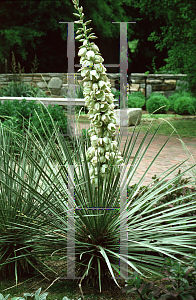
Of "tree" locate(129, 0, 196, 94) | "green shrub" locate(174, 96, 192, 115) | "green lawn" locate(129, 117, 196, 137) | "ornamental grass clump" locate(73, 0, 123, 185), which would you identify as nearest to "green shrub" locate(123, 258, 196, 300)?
"ornamental grass clump" locate(73, 0, 123, 185)

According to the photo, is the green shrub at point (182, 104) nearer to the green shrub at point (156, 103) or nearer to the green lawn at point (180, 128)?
the green shrub at point (156, 103)

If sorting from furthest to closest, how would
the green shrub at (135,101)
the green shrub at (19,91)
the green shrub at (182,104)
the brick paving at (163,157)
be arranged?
the green shrub at (135,101), the green shrub at (182,104), the green shrub at (19,91), the brick paving at (163,157)

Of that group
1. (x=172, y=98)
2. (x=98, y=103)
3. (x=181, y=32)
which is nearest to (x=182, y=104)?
(x=172, y=98)

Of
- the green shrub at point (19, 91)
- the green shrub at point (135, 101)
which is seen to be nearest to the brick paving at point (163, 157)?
the green shrub at point (135, 101)

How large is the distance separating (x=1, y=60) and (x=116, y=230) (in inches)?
524

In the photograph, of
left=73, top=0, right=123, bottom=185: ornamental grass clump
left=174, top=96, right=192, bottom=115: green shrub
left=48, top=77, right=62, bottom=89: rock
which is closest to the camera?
left=73, top=0, right=123, bottom=185: ornamental grass clump

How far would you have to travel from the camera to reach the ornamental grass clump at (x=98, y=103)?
200 centimetres

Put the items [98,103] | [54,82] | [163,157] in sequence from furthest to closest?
[54,82]
[163,157]
[98,103]

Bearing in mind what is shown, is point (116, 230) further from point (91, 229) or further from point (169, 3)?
point (169, 3)

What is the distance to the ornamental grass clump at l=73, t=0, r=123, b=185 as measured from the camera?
2.00 metres

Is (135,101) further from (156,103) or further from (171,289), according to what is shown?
(171,289)

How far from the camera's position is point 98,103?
6.64 ft

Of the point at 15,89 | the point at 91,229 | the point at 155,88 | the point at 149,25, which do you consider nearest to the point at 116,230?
the point at 91,229

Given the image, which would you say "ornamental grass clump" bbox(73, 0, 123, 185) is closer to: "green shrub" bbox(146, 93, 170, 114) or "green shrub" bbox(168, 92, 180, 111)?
"green shrub" bbox(146, 93, 170, 114)
